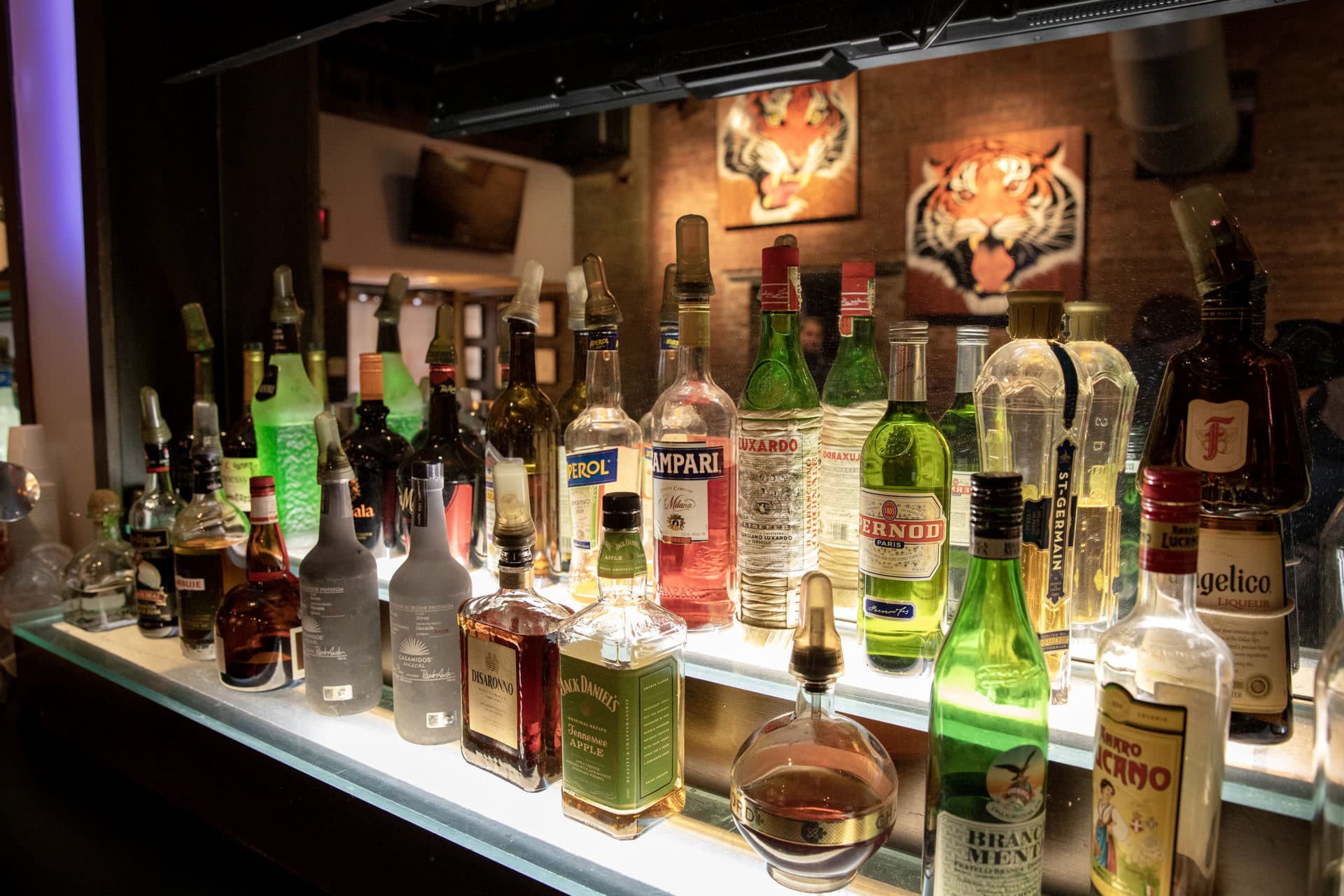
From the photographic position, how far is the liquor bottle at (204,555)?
1338mm

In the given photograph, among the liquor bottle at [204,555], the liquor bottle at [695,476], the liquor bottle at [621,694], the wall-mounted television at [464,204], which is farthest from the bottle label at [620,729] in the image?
the wall-mounted television at [464,204]

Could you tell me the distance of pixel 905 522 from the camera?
812 millimetres

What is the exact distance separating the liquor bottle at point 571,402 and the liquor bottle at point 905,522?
1.37 ft

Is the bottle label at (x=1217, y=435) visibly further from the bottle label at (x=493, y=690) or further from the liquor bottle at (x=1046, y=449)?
the bottle label at (x=493, y=690)

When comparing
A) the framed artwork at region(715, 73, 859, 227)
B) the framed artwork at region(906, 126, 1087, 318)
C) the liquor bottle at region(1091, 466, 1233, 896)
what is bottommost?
the liquor bottle at region(1091, 466, 1233, 896)

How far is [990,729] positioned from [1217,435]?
30 cm

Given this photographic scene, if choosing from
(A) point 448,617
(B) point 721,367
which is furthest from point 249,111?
(A) point 448,617

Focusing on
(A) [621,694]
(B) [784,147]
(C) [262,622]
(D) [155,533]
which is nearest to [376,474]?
(C) [262,622]

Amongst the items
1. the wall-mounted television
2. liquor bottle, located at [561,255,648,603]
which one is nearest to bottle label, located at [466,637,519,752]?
liquor bottle, located at [561,255,648,603]

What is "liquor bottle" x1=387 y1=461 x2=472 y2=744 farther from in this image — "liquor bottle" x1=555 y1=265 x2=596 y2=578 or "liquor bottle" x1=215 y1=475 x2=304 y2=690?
"liquor bottle" x1=215 y1=475 x2=304 y2=690

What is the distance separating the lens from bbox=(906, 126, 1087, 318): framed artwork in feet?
3.65

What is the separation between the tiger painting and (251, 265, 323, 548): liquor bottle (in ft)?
3.42

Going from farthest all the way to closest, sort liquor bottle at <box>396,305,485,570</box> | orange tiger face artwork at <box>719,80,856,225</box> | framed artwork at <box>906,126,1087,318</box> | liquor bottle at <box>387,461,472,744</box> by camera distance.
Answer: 1. orange tiger face artwork at <box>719,80,856,225</box>
2. liquor bottle at <box>396,305,485,570</box>
3. framed artwork at <box>906,126,1087,318</box>
4. liquor bottle at <box>387,461,472,744</box>

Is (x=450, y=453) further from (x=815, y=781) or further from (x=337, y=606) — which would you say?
(x=815, y=781)
